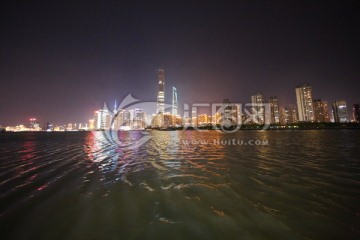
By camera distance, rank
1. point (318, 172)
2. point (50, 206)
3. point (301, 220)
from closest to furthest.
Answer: point (301, 220)
point (50, 206)
point (318, 172)

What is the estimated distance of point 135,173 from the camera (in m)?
10.7

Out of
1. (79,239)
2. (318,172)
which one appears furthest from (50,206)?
(318,172)

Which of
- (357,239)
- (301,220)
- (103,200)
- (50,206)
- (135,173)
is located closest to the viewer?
(357,239)

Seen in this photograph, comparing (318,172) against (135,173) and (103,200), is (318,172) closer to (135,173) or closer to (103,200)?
(135,173)

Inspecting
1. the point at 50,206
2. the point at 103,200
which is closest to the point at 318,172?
the point at 103,200

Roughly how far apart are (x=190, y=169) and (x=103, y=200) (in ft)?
19.7

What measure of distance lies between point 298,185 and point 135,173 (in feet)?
27.4

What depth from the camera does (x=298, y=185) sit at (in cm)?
782

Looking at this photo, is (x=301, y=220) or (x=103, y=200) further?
(x=103, y=200)

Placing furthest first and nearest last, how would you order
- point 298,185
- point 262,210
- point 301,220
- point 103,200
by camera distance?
point 298,185 → point 103,200 → point 262,210 → point 301,220

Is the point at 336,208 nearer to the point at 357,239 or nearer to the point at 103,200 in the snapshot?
the point at 357,239

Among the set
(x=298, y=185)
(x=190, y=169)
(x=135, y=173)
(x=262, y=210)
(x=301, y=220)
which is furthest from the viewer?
(x=190, y=169)

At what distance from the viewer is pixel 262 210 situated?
548 cm

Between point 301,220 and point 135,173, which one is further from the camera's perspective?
point 135,173
